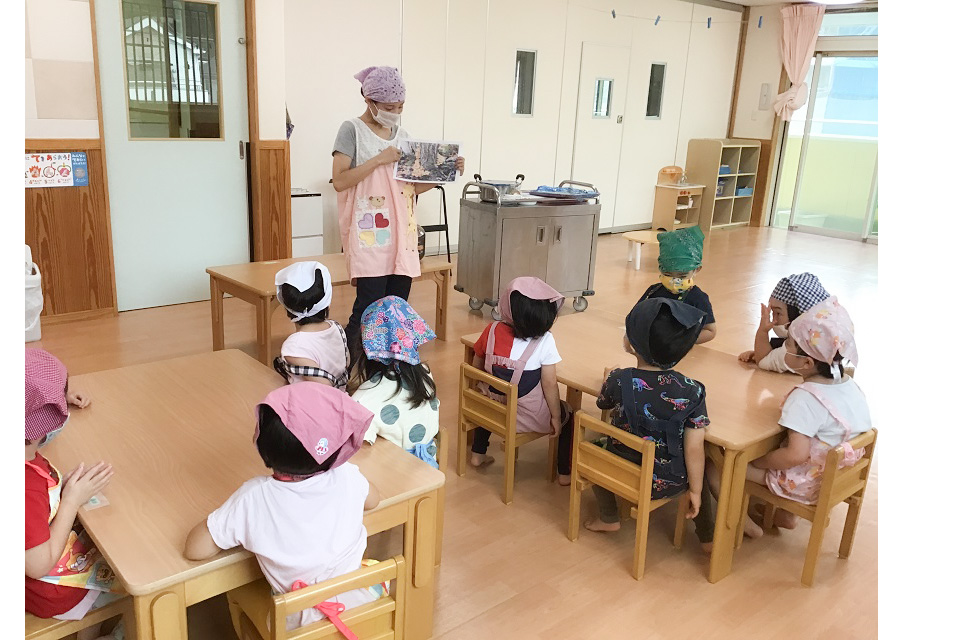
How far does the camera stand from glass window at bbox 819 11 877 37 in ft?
29.0

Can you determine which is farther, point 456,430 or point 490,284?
point 490,284

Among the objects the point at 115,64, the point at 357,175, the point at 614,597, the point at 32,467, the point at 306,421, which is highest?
the point at 115,64

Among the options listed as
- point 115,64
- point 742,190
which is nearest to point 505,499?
point 115,64

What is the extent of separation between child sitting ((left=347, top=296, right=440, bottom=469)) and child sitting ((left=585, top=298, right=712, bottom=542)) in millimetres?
600

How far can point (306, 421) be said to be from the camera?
1.46 meters

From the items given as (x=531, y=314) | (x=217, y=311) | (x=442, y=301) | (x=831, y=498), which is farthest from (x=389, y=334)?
(x=442, y=301)

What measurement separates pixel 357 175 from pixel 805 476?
2.08m

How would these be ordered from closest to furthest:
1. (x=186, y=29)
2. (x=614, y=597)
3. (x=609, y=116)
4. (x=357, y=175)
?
(x=614, y=597) → (x=357, y=175) → (x=186, y=29) → (x=609, y=116)

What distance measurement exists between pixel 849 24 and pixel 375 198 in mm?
8064

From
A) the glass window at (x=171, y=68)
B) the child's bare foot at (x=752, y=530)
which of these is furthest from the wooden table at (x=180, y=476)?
the glass window at (x=171, y=68)

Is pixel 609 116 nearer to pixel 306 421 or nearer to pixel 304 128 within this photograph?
pixel 304 128

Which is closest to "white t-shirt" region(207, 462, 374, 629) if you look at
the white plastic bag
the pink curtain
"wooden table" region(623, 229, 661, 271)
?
the white plastic bag

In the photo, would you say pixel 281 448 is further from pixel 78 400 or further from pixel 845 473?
pixel 845 473

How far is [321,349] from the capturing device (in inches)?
94.0
